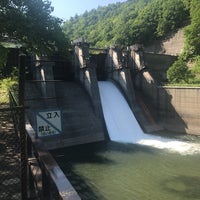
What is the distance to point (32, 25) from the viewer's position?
12.6m

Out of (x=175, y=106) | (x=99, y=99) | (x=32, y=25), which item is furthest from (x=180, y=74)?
(x=32, y=25)

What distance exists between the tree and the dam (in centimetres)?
326

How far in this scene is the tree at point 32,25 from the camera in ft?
39.6

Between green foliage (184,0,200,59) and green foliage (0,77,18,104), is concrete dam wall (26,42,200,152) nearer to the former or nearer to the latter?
green foliage (0,77,18,104)

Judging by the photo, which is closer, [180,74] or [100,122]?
[100,122]

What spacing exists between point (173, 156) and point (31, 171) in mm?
14381

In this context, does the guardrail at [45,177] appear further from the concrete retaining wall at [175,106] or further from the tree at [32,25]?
the concrete retaining wall at [175,106]

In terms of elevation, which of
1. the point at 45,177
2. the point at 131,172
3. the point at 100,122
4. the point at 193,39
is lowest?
the point at 131,172

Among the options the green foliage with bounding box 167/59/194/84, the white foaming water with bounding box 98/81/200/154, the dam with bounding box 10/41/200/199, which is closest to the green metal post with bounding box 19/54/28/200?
the dam with bounding box 10/41/200/199

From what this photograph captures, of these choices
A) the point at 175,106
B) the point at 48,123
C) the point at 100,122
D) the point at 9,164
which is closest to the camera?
the point at 48,123

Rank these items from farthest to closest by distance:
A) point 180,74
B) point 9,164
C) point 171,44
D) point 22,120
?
point 171,44, point 180,74, point 9,164, point 22,120

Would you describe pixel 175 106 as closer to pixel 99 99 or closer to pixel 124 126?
pixel 124 126

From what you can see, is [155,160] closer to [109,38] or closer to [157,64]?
[157,64]

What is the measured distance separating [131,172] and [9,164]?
9365 millimetres
